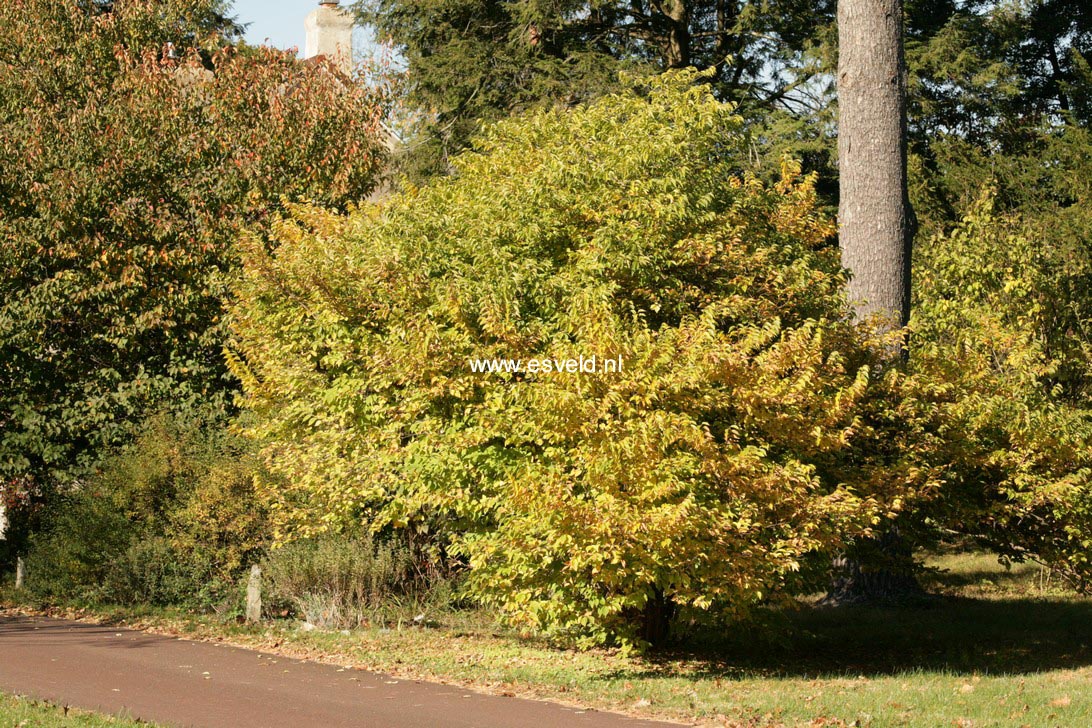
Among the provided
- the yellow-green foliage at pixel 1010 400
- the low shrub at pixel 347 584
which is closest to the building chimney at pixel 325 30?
the low shrub at pixel 347 584

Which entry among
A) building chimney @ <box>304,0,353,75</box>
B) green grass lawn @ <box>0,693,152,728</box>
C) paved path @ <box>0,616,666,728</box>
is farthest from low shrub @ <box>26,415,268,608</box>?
building chimney @ <box>304,0,353,75</box>

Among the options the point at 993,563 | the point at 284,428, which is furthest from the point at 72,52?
the point at 993,563

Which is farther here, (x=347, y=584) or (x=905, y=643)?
(x=347, y=584)

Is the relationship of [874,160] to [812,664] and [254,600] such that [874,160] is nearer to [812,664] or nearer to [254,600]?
[812,664]

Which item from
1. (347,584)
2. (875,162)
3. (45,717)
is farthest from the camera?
(875,162)

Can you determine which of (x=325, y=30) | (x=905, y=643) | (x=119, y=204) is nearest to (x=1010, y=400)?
(x=905, y=643)

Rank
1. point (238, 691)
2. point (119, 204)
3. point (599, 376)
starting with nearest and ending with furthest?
point (599, 376), point (238, 691), point (119, 204)

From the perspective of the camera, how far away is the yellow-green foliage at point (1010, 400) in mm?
10844

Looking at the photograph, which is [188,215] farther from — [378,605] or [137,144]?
[378,605]

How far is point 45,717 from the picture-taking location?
25.9ft

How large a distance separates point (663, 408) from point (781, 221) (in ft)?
11.3

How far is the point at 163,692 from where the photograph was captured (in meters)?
9.30

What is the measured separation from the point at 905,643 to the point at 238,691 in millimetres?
7926

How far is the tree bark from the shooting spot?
14.1 metres
